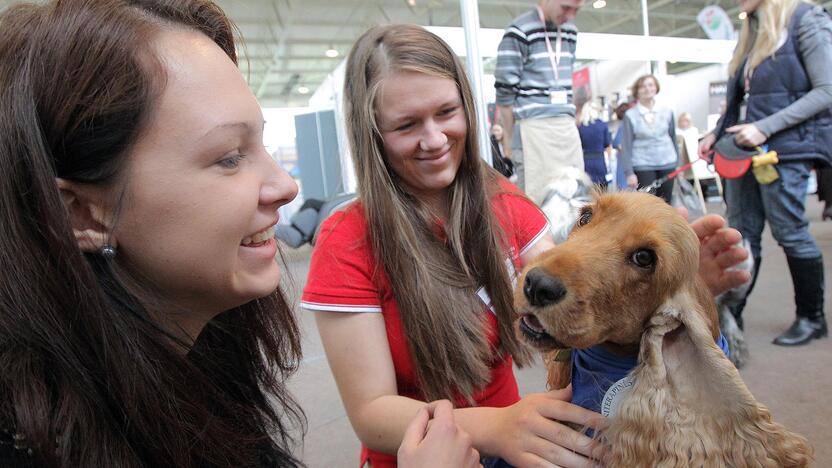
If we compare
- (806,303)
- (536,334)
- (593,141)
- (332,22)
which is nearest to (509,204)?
(536,334)

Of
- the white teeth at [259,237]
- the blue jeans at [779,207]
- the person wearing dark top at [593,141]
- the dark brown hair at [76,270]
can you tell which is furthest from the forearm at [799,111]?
the dark brown hair at [76,270]

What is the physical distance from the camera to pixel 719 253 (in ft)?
4.17

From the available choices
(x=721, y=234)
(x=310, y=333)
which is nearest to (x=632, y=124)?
(x=310, y=333)

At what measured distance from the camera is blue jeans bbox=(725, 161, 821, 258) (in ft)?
8.71

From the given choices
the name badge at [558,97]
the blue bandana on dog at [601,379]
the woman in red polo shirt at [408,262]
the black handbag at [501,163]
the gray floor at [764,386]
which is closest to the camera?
the blue bandana on dog at [601,379]

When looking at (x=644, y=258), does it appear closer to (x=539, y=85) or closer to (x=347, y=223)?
(x=347, y=223)

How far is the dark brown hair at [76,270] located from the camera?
698 mm

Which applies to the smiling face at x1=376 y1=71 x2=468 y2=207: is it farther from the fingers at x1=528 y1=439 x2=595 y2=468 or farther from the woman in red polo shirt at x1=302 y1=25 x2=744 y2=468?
the fingers at x1=528 y1=439 x2=595 y2=468

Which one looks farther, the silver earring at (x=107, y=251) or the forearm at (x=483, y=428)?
the forearm at (x=483, y=428)

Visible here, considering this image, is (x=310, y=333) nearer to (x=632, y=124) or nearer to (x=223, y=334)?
(x=223, y=334)

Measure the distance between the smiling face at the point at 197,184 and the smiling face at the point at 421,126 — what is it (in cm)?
48

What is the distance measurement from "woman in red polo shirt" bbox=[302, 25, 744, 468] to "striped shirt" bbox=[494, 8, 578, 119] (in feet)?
6.04

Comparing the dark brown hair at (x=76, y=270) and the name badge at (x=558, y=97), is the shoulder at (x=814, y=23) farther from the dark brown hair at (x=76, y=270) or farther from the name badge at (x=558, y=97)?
the dark brown hair at (x=76, y=270)

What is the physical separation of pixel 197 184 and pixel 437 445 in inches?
22.4
